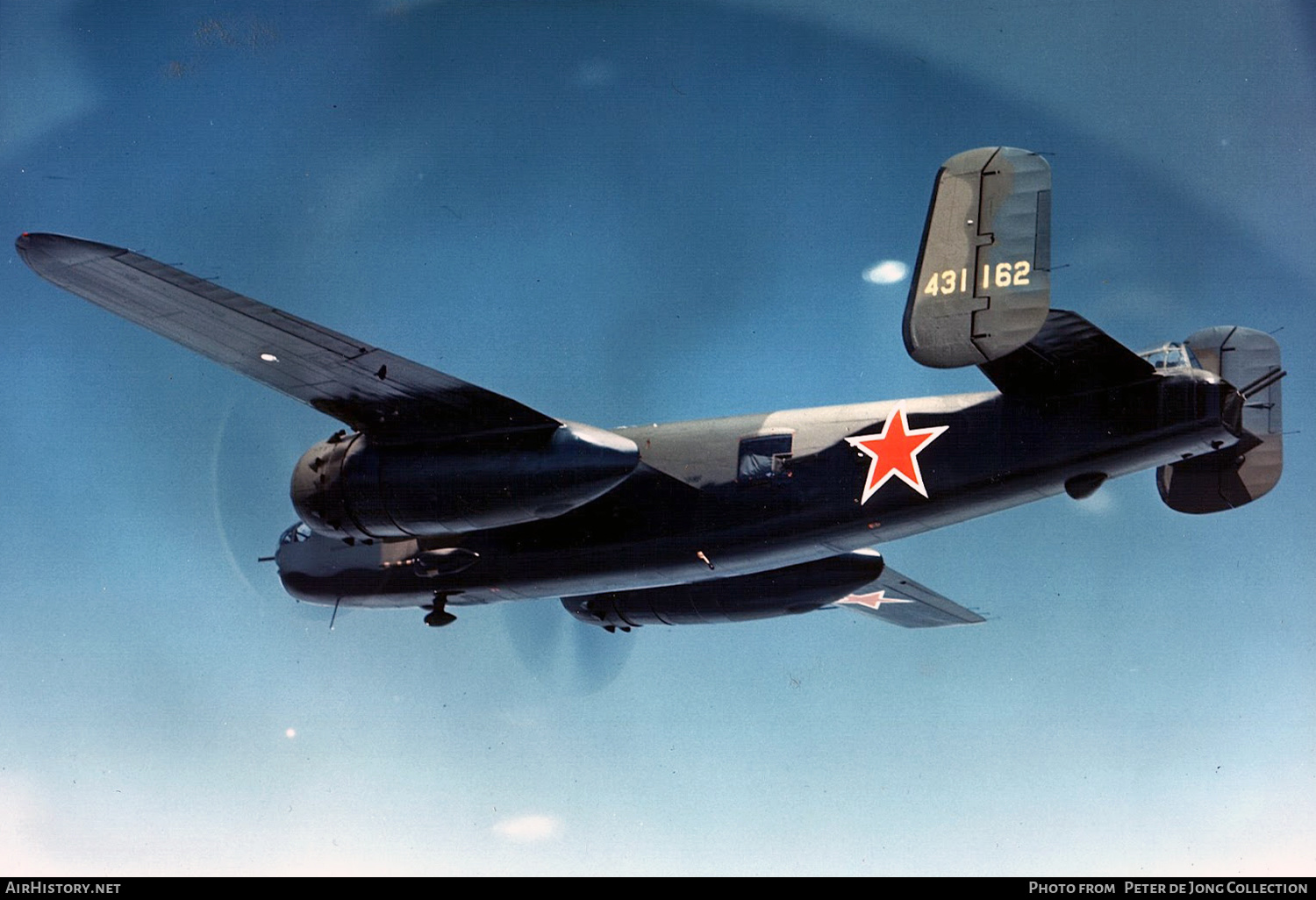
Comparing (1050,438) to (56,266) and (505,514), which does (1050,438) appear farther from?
(56,266)

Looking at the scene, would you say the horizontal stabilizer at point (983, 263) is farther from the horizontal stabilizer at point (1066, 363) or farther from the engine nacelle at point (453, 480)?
the engine nacelle at point (453, 480)

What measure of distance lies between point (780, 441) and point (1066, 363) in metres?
2.88

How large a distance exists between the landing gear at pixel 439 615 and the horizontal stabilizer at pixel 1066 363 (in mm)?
6770

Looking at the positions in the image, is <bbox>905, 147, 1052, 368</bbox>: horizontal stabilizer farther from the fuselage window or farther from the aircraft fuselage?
the fuselage window

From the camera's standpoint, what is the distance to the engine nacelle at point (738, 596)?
14297 millimetres

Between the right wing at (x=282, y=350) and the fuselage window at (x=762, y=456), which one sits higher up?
the right wing at (x=282, y=350)

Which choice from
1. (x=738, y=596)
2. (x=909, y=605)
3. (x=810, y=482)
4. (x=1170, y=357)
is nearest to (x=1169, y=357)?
(x=1170, y=357)

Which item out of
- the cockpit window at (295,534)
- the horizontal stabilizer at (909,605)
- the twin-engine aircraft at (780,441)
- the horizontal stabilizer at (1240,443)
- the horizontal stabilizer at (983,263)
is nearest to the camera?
the horizontal stabilizer at (983,263)

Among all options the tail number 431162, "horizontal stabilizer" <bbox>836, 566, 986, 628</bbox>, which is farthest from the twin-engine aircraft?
"horizontal stabilizer" <bbox>836, 566, 986, 628</bbox>

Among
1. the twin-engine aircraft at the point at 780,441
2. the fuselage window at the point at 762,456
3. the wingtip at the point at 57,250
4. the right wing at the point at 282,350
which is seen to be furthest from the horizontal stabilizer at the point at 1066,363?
the wingtip at the point at 57,250

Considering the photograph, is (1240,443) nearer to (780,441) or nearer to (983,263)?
(983,263)

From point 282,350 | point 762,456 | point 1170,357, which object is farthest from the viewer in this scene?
point 762,456

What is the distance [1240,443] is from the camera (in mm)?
12133

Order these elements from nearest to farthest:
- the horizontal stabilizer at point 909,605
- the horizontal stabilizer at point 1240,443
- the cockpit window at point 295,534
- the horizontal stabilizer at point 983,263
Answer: the horizontal stabilizer at point 983,263
the horizontal stabilizer at point 1240,443
the cockpit window at point 295,534
the horizontal stabilizer at point 909,605
